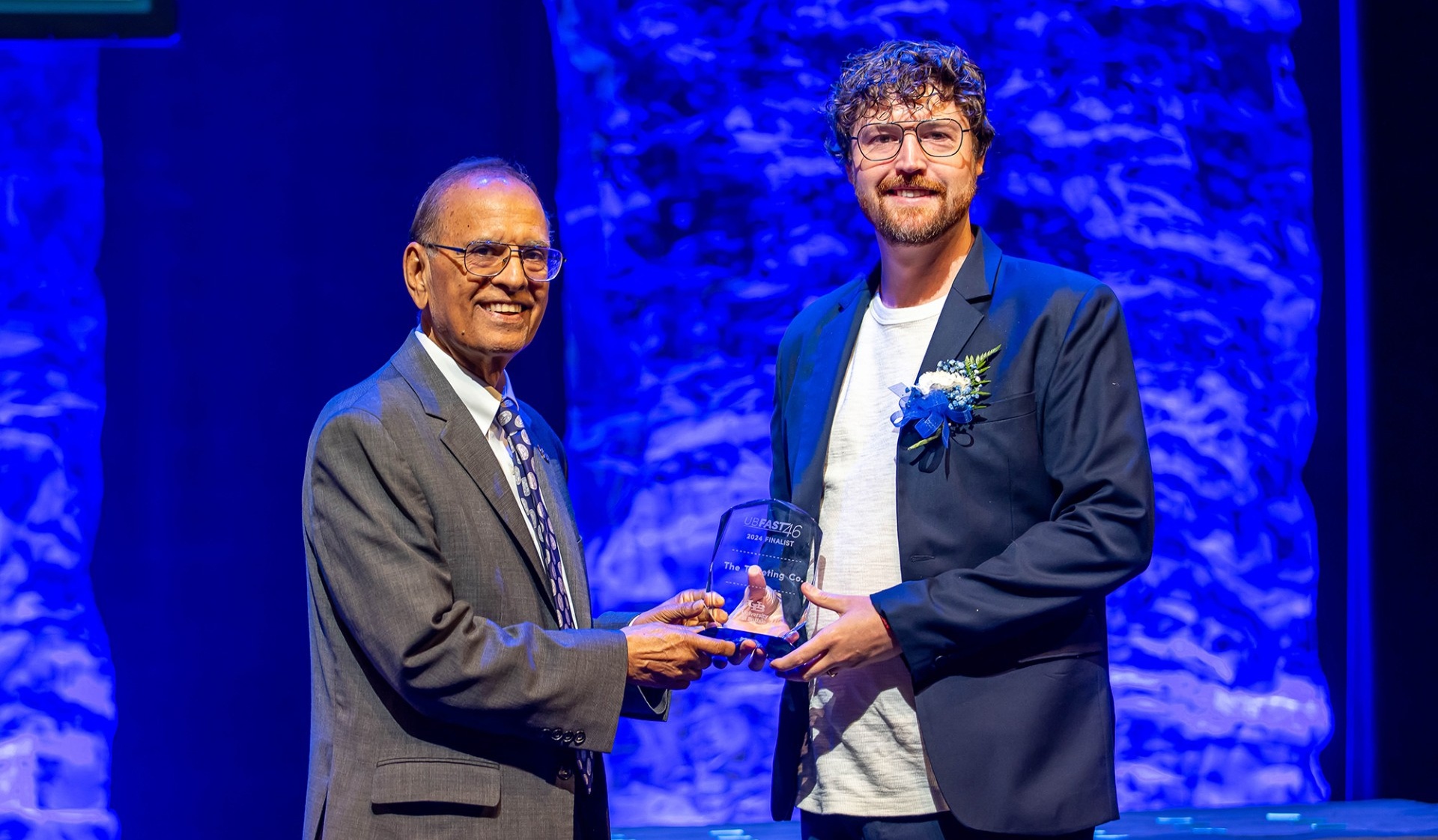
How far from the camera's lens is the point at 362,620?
1.65 meters

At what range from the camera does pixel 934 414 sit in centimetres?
183

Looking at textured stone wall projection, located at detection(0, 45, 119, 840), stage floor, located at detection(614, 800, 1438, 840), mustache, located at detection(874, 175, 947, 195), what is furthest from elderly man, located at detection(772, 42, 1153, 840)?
textured stone wall projection, located at detection(0, 45, 119, 840)

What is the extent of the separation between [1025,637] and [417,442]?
3.04ft

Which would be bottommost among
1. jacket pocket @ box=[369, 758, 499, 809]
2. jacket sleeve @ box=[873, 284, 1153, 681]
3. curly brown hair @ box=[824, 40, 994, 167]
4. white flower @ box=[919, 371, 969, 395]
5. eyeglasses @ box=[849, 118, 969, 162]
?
jacket pocket @ box=[369, 758, 499, 809]

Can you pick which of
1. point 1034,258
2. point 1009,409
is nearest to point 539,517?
point 1009,409

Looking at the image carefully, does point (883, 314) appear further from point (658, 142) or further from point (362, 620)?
point (658, 142)

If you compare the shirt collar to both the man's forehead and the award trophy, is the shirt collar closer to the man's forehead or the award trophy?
the award trophy

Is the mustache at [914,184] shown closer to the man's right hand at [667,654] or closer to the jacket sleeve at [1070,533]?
the jacket sleeve at [1070,533]

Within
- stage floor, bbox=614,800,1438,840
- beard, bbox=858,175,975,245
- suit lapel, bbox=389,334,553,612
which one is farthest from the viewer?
stage floor, bbox=614,800,1438,840

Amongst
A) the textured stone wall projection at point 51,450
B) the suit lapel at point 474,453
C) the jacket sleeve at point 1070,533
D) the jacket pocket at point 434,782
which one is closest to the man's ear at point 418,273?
the suit lapel at point 474,453

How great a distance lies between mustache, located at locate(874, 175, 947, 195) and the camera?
1970mm

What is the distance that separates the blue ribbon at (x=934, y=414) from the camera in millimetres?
1832

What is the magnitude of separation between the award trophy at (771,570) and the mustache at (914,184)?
549mm

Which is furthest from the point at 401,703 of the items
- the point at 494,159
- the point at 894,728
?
the point at 494,159
